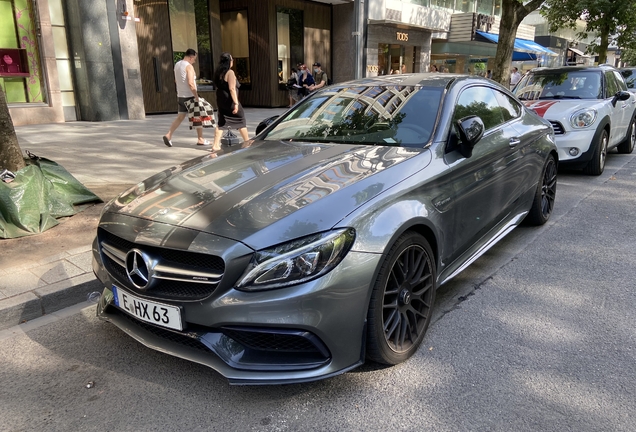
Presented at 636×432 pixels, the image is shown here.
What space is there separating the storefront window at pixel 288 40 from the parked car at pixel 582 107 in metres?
12.5

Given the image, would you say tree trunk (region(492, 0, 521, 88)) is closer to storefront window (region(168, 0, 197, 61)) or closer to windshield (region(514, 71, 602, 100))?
windshield (region(514, 71, 602, 100))

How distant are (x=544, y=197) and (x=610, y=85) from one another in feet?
14.2

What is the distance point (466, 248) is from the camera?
3.49 meters

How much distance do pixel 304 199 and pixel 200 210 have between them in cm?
54

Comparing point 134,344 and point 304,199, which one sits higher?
point 304,199

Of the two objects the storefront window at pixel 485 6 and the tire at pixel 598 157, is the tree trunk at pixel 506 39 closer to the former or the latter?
the tire at pixel 598 157

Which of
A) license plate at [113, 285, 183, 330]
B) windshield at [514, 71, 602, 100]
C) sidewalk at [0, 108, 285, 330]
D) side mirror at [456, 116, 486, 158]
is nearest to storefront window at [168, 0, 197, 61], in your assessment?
sidewalk at [0, 108, 285, 330]

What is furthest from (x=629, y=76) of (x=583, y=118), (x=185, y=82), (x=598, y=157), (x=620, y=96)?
(x=185, y=82)

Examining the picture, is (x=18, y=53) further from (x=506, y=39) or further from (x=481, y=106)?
(x=506, y=39)

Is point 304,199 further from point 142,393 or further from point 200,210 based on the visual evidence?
point 142,393

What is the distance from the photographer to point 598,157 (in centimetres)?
755

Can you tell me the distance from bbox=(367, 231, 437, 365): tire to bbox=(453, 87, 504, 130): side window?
1234mm

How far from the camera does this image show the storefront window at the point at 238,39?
763 inches

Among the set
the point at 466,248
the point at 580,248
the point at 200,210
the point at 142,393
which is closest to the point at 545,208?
the point at 580,248
